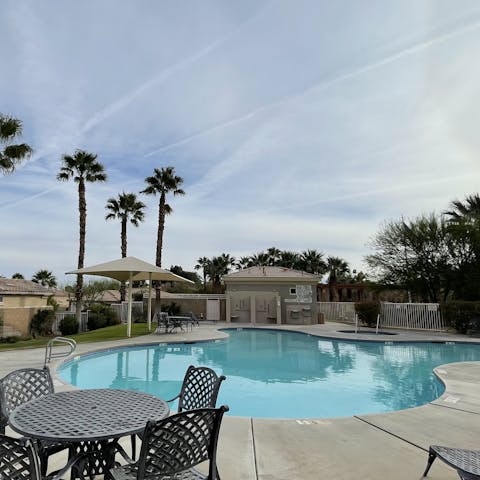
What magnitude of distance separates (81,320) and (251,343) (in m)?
9.37

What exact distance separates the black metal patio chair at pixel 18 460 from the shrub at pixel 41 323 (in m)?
17.9

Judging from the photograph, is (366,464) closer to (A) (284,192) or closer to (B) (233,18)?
(B) (233,18)

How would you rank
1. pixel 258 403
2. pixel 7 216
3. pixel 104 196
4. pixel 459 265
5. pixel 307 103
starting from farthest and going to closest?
1. pixel 104 196
2. pixel 459 265
3. pixel 7 216
4. pixel 307 103
5. pixel 258 403

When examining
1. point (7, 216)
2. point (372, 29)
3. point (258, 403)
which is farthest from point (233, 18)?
point (7, 216)

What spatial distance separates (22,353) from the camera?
10969 millimetres

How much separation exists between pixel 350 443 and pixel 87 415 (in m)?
2.91

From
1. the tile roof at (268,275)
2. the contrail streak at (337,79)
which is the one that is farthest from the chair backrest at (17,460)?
the tile roof at (268,275)

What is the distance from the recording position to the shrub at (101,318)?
19.7 metres

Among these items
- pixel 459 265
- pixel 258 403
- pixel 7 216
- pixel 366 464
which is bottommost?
pixel 258 403

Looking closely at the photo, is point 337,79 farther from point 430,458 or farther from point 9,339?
point 9,339

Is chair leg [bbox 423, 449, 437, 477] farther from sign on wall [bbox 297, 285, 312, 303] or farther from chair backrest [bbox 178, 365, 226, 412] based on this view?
sign on wall [bbox 297, 285, 312, 303]

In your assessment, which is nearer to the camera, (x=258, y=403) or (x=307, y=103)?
(x=258, y=403)

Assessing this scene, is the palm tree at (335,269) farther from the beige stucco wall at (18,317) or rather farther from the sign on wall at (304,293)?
the beige stucco wall at (18,317)

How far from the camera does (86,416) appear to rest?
280cm
